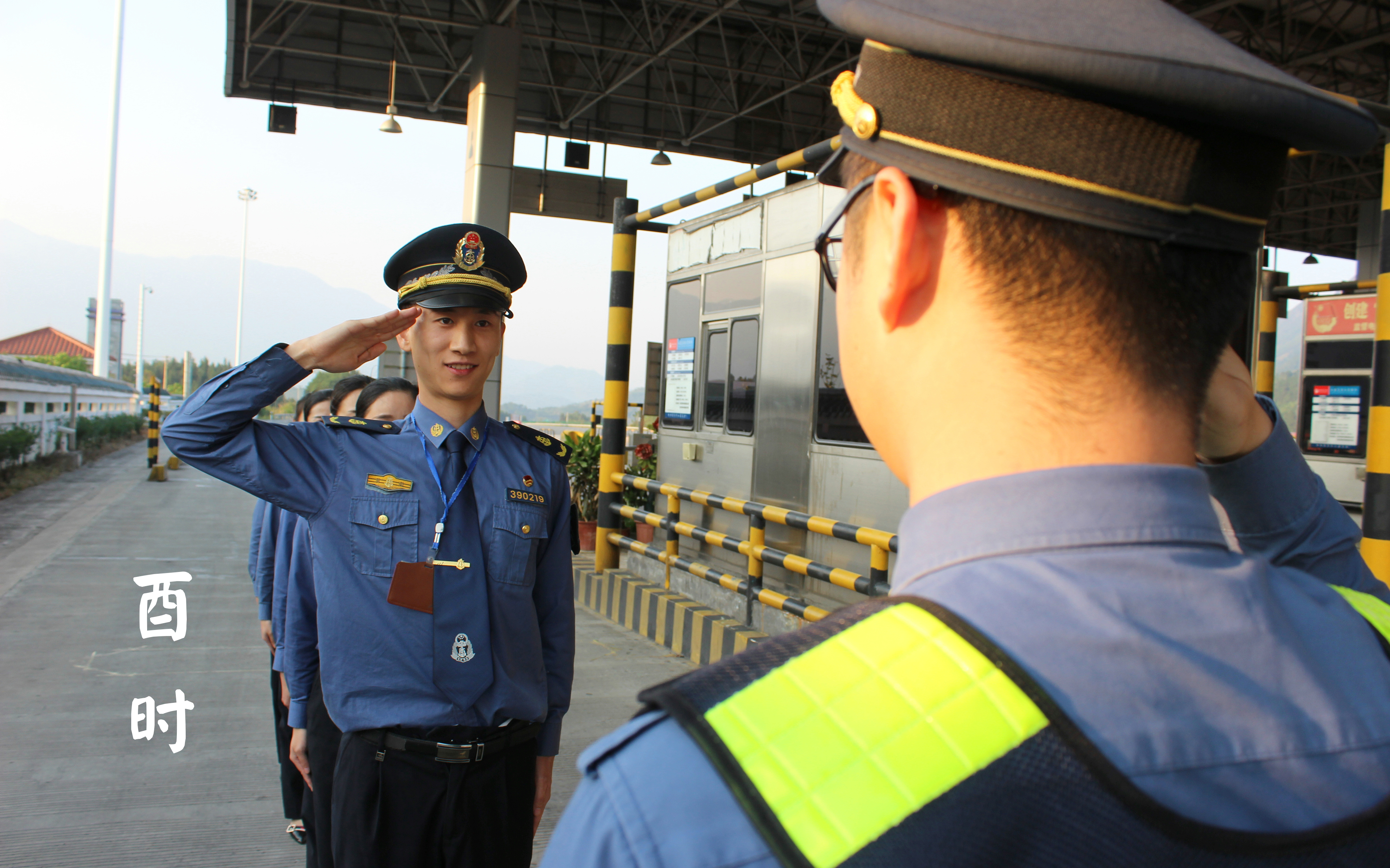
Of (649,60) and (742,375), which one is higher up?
(649,60)

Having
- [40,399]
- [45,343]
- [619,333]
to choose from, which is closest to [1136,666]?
[619,333]

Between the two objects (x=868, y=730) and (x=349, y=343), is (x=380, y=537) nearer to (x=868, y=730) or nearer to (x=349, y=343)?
(x=349, y=343)

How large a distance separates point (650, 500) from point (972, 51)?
7.99m

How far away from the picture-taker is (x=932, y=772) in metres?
0.52

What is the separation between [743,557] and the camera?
694 cm

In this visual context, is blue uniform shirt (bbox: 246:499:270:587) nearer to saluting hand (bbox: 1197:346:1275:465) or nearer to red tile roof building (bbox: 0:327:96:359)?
saluting hand (bbox: 1197:346:1275:465)

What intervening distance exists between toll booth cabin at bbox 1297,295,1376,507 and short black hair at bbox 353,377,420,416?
8760mm

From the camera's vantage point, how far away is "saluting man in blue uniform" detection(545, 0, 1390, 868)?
1.71ft

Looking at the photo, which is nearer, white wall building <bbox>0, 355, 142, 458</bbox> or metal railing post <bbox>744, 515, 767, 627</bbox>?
metal railing post <bbox>744, 515, 767, 627</bbox>

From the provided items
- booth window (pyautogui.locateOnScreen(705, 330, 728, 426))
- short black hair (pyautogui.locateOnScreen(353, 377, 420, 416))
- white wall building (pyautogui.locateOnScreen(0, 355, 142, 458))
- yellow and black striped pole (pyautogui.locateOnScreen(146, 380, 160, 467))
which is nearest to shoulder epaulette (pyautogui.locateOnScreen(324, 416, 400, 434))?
short black hair (pyautogui.locateOnScreen(353, 377, 420, 416))

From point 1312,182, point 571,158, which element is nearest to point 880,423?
point 571,158

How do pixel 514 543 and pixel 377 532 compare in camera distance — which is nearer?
pixel 377 532

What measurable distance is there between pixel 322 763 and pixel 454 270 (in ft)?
4.58

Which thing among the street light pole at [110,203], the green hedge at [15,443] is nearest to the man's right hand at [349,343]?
the green hedge at [15,443]
